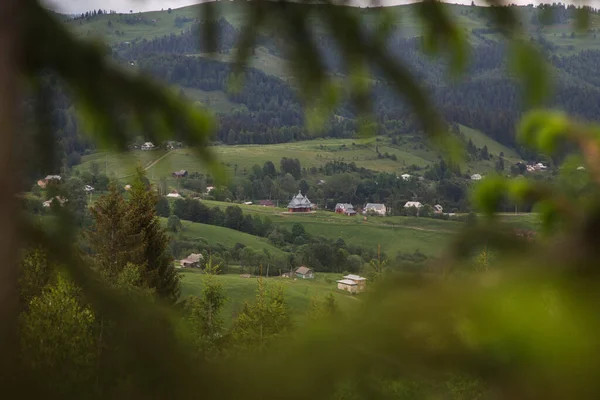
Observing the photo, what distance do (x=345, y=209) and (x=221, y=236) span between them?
29.5m

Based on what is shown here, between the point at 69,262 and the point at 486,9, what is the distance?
1.38 meters

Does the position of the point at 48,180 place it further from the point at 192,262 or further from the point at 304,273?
the point at 192,262

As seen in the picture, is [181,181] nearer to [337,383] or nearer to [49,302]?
[49,302]

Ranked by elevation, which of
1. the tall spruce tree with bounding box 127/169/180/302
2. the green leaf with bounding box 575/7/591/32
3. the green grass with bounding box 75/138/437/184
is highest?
the green leaf with bounding box 575/7/591/32

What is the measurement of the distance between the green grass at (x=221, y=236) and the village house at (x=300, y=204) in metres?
21.1

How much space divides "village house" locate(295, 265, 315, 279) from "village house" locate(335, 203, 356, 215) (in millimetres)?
38418

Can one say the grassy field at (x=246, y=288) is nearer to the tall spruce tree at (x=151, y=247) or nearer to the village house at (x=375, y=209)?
the tall spruce tree at (x=151, y=247)

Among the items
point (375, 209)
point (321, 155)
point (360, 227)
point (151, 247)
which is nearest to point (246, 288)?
point (360, 227)

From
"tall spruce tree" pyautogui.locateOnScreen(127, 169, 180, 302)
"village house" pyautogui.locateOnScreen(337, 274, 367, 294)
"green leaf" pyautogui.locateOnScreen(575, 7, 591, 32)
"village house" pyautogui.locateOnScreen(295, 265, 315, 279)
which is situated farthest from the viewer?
"village house" pyautogui.locateOnScreen(295, 265, 315, 279)

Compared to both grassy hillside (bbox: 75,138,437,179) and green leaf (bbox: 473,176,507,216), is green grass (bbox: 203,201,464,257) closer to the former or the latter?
grassy hillside (bbox: 75,138,437,179)

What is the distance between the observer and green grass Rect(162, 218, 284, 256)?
273 feet

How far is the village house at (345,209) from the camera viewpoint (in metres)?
106

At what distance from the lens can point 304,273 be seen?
67.2 m

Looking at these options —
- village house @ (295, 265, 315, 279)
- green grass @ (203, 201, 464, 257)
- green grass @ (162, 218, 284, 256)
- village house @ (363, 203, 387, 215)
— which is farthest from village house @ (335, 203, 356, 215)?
village house @ (295, 265, 315, 279)
